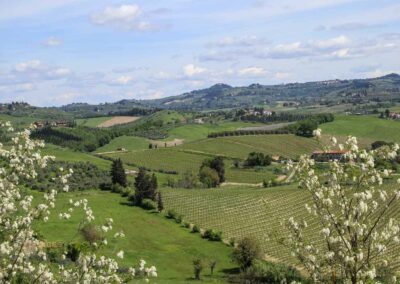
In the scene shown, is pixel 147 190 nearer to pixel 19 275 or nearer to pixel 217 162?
pixel 217 162

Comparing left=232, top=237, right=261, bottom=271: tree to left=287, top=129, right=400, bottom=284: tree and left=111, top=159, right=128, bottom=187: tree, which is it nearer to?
left=111, top=159, right=128, bottom=187: tree

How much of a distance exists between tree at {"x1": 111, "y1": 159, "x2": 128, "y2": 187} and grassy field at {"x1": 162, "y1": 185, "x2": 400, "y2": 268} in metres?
9.21

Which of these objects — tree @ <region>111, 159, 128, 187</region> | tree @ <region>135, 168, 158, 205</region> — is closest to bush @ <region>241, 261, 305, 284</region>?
tree @ <region>135, 168, 158, 205</region>

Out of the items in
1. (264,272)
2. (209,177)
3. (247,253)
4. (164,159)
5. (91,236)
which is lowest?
(264,272)

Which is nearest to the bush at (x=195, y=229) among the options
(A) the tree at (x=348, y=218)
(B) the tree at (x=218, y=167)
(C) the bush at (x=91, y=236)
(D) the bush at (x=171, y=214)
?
(D) the bush at (x=171, y=214)

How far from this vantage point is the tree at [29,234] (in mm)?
14562

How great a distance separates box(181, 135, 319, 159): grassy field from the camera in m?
182

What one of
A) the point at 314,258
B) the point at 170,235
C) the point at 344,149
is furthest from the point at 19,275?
the point at 170,235

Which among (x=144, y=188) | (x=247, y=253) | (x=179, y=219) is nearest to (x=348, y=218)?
(x=247, y=253)

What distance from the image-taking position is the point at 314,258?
13656 millimetres

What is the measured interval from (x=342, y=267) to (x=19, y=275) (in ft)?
28.6

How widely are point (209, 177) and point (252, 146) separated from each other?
5527 cm

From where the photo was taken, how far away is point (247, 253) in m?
77.6

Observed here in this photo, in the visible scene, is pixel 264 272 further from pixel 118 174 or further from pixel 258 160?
pixel 258 160
